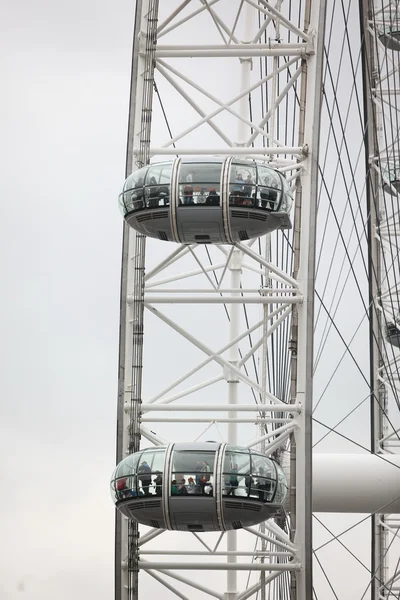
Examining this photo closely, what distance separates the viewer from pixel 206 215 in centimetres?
2900

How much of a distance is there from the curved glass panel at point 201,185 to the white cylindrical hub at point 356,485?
7718mm

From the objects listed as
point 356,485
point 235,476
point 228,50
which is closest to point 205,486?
point 235,476

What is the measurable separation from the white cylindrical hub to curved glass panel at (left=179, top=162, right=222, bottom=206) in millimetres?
Answer: 7718

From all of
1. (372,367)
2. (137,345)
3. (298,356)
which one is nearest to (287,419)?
(298,356)

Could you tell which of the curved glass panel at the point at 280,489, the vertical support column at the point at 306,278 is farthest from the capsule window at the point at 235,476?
the vertical support column at the point at 306,278

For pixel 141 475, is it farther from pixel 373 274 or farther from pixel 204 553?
pixel 373 274

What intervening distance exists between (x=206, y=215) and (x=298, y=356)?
4.11 metres

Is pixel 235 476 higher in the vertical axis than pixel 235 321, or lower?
lower

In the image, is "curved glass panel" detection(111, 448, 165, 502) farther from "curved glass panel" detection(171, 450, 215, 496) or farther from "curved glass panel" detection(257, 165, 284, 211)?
"curved glass panel" detection(257, 165, 284, 211)

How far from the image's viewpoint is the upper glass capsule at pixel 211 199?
2888cm

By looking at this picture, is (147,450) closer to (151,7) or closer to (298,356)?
(298,356)

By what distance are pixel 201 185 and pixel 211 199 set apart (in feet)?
1.07

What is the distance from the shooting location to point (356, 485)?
34.2m

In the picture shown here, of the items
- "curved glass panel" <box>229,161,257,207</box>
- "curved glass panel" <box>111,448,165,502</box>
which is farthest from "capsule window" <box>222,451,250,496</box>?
"curved glass panel" <box>229,161,257,207</box>
